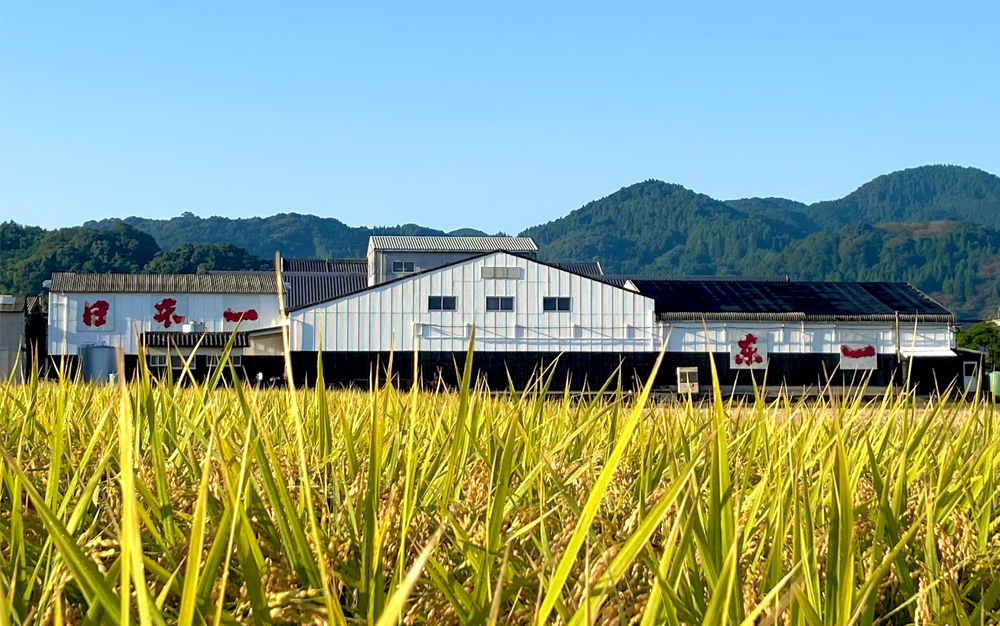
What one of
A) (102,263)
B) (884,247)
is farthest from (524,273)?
(884,247)

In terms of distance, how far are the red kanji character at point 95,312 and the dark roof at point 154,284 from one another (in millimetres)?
450

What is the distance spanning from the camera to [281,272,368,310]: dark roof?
4449cm

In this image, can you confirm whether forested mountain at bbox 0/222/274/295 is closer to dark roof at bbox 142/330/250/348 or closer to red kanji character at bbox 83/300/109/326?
red kanji character at bbox 83/300/109/326

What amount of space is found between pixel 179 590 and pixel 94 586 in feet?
0.79

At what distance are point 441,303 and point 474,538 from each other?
3023 cm

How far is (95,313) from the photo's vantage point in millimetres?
32688

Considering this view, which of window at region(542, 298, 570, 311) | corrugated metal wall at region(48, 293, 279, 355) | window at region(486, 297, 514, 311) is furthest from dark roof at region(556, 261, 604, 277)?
corrugated metal wall at region(48, 293, 279, 355)

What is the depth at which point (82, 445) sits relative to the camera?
107 inches

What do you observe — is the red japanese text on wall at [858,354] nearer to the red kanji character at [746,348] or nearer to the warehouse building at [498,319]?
the red kanji character at [746,348]

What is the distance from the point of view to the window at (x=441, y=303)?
31.8 m

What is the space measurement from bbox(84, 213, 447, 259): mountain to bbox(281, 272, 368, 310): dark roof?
329ft

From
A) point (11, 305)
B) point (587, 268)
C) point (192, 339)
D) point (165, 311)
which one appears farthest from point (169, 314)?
point (587, 268)

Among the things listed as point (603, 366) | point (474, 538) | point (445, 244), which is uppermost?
point (445, 244)

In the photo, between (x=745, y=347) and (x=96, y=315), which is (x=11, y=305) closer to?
(x=96, y=315)
